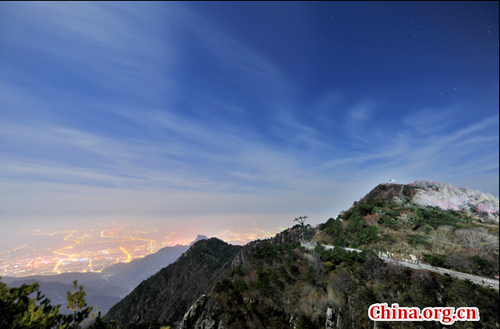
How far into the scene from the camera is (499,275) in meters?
14.7

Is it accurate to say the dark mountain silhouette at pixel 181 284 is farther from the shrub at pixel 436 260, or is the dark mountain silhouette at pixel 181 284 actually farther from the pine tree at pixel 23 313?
the pine tree at pixel 23 313

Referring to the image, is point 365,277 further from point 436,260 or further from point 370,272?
point 436,260

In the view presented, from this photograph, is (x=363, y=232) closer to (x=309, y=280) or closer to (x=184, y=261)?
(x=309, y=280)

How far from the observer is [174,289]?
65750 millimetres

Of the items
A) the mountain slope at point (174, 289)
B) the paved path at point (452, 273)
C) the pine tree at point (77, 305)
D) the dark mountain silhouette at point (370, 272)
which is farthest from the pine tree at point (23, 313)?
the mountain slope at point (174, 289)

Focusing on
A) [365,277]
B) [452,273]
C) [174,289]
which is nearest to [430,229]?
[452,273]

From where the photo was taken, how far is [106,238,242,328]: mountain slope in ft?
180

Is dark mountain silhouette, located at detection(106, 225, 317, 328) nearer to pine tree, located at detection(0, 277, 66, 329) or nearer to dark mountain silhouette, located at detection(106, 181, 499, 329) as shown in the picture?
dark mountain silhouette, located at detection(106, 181, 499, 329)

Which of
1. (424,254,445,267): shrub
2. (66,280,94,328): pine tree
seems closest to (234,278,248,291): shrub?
(66,280,94,328): pine tree

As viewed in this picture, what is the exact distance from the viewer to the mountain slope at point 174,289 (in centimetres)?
5475

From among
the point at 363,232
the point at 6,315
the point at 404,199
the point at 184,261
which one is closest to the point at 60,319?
the point at 6,315

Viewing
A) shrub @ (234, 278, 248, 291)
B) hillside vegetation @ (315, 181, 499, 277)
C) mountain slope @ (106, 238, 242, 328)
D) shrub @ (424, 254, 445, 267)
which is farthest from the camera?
mountain slope @ (106, 238, 242, 328)

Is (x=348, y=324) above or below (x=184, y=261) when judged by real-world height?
above

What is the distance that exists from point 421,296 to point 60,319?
2777 cm
